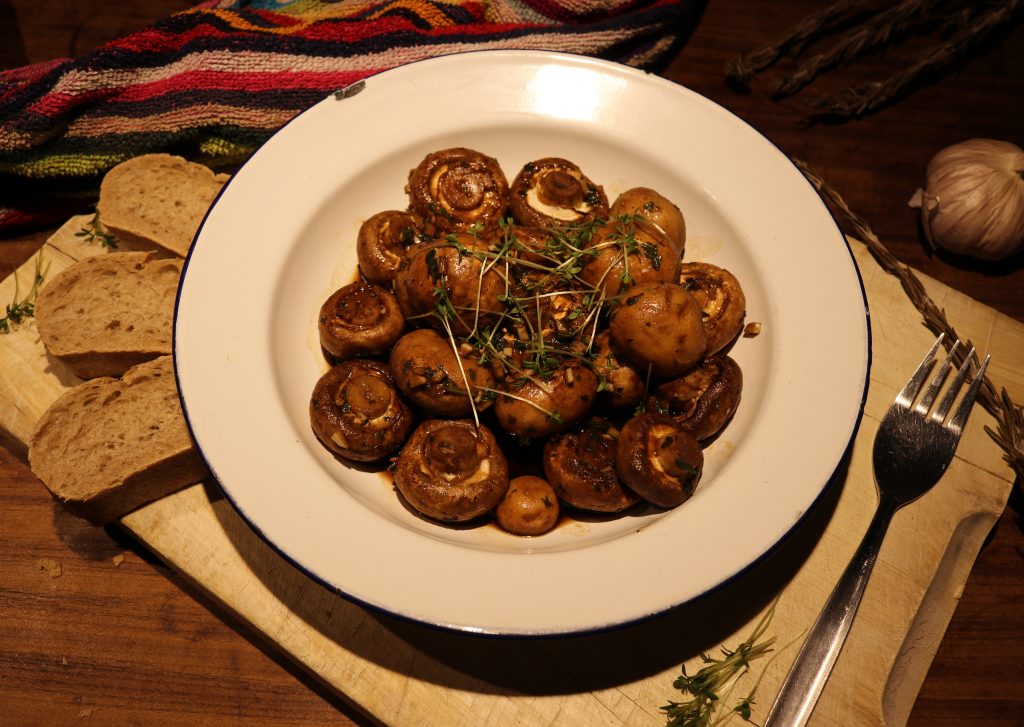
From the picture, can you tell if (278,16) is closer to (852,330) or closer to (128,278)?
(128,278)

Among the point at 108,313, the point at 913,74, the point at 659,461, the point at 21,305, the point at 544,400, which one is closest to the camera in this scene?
the point at 659,461

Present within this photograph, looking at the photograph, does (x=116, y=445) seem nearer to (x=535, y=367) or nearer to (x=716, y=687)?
(x=535, y=367)

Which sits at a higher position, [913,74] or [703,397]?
[913,74]

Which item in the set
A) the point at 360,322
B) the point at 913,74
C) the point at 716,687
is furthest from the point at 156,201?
the point at 913,74

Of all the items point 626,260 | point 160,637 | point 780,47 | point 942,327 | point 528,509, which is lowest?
point 160,637

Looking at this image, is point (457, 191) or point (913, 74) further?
point (913, 74)

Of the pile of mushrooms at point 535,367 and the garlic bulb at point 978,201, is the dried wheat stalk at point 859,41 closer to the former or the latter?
the garlic bulb at point 978,201

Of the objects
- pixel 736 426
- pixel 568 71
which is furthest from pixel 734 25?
pixel 736 426
